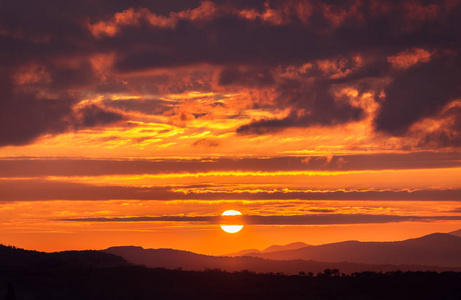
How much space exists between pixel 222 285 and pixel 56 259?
110 feet

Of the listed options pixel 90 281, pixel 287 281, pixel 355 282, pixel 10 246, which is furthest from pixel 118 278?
pixel 10 246

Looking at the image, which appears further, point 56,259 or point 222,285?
point 56,259

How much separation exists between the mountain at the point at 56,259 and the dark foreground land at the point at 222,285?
13499mm

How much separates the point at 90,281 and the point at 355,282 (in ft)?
93.2

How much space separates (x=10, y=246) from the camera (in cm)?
12250

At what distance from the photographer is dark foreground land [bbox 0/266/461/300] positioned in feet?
253

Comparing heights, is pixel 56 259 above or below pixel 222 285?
above

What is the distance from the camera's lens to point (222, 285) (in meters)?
83.8

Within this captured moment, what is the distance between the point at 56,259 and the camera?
108 m

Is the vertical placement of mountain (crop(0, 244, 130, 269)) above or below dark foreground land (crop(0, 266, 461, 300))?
above

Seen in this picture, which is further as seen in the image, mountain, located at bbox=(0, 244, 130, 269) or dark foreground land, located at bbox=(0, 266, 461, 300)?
mountain, located at bbox=(0, 244, 130, 269)

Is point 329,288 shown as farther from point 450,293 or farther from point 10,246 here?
point 10,246

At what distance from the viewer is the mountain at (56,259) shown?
10456 cm

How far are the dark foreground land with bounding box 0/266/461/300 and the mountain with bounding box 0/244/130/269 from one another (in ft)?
44.3
